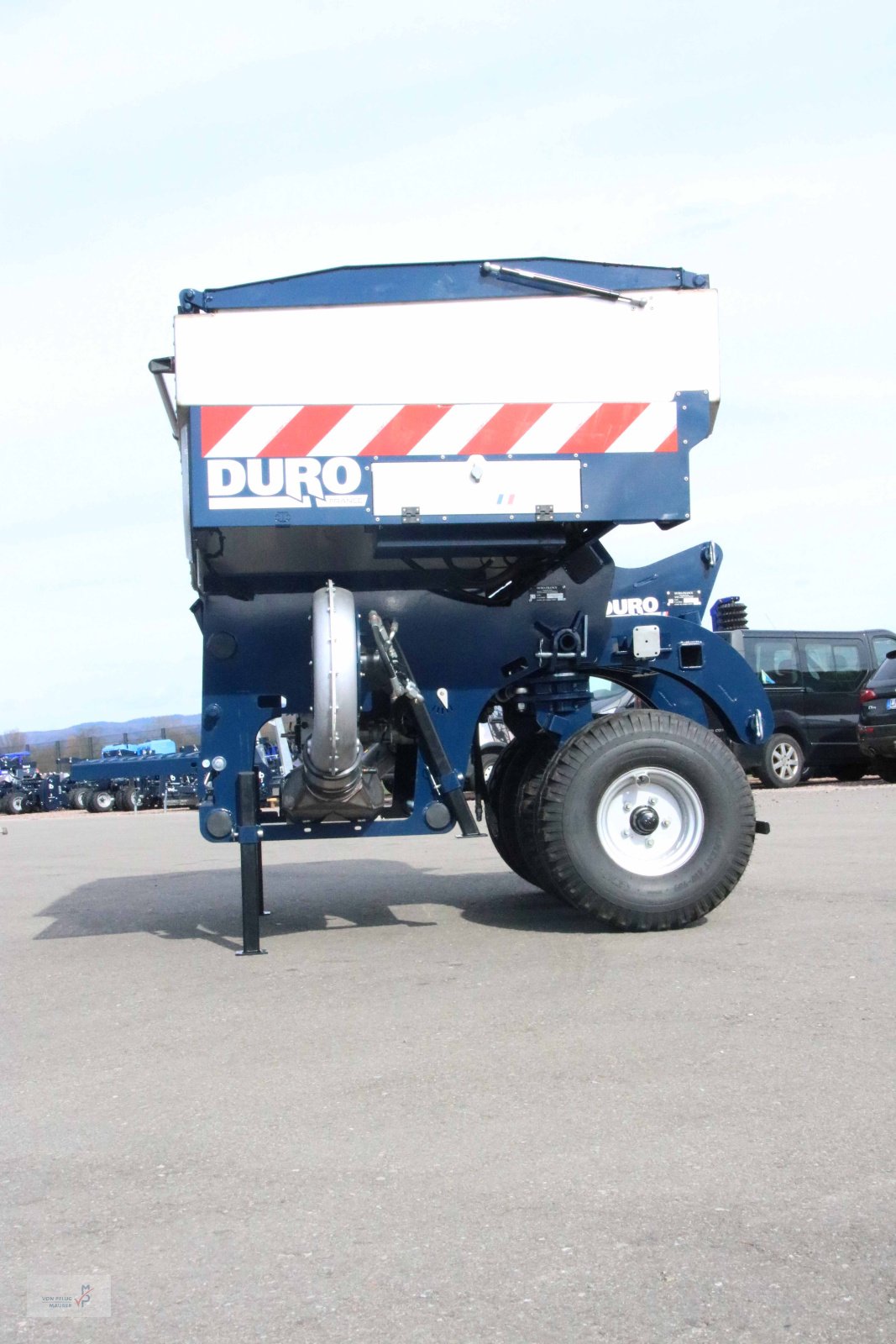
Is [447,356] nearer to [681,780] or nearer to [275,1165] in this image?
[681,780]

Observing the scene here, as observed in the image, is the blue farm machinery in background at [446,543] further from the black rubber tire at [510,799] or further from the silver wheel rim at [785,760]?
the silver wheel rim at [785,760]

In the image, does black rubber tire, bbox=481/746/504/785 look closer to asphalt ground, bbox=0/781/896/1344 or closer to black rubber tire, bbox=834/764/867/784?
asphalt ground, bbox=0/781/896/1344

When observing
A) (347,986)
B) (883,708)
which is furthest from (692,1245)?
(883,708)

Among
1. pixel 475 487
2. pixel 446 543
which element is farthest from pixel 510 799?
pixel 475 487

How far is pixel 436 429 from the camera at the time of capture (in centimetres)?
662

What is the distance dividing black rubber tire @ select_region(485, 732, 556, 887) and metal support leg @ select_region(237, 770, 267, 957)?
1712 mm

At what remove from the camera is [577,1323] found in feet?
9.24

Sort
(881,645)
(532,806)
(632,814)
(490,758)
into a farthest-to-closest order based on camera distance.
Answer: (881,645) < (490,758) < (532,806) < (632,814)

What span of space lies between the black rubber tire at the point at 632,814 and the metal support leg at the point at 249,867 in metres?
1.42

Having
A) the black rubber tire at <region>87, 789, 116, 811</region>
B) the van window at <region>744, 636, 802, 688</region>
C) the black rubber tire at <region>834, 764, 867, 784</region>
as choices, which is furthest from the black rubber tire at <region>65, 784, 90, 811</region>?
the black rubber tire at <region>834, 764, 867, 784</region>

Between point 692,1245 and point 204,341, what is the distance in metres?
4.79

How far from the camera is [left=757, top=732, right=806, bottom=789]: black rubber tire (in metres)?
19.9

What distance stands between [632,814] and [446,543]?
1.62 m

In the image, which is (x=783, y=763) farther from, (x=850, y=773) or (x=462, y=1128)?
(x=462, y=1128)
